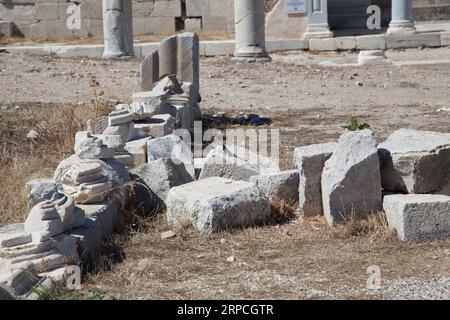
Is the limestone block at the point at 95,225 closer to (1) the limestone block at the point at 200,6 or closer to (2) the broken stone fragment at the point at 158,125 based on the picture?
(2) the broken stone fragment at the point at 158,125

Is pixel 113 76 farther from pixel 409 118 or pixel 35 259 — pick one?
pixel 35 259

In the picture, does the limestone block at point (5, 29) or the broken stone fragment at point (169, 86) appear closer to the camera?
the broken stone fragment at point (169, 86)

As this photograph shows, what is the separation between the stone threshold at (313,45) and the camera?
18938 mm

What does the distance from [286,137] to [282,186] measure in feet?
10.4

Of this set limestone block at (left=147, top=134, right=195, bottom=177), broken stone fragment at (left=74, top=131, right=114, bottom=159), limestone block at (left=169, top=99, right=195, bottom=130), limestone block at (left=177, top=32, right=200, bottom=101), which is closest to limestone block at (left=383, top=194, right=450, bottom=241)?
limestone block at (left=147, top=134, right=195, bottom=177)

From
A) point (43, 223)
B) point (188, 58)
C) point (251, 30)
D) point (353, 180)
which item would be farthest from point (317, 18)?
point (43, 223)

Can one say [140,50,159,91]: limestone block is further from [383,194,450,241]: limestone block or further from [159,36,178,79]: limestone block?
[383,194,450,241]: limestone block

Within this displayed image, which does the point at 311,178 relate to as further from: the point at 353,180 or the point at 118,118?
the point at 118,118

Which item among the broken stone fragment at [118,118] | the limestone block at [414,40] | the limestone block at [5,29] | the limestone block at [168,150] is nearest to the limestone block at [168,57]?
the broken stone fragment at [118,118]

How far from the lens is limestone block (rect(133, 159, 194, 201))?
22.6 feet

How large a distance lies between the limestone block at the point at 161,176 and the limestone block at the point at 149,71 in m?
4.08

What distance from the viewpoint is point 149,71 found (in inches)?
434

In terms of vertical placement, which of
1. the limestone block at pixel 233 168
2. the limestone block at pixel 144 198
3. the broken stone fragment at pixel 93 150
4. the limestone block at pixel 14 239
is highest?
the broken stone fragment at pixel 93 150

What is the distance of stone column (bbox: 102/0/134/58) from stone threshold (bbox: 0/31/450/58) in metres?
0.94
